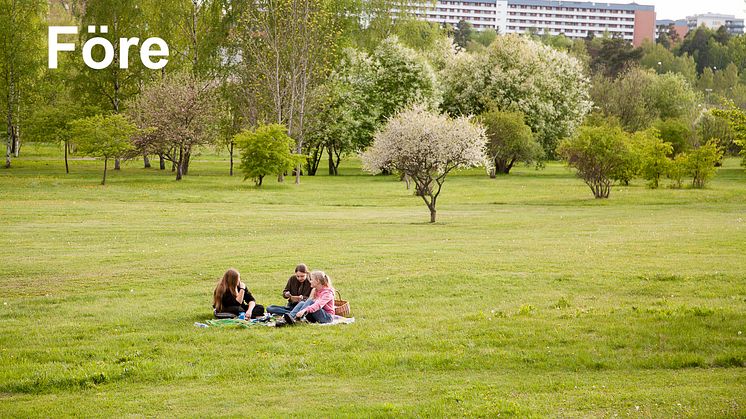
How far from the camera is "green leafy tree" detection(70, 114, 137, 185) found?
54562mm

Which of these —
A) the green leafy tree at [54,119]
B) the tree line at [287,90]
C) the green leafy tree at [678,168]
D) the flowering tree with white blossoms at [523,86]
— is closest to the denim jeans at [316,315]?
the tree line at [287,90]

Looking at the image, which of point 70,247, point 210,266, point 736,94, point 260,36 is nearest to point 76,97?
point 260,36

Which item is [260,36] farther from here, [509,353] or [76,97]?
[509,353]

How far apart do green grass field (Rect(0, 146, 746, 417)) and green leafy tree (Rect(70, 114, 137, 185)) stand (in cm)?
1901

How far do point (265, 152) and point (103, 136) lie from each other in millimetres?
10199

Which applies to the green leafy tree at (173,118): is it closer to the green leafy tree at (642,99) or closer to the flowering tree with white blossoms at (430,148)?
the flowering tree with white blossoms at (430,148)

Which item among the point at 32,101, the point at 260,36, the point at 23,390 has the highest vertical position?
the point at 260,36

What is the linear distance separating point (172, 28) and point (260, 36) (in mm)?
8847

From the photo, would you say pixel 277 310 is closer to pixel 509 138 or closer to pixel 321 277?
pixel 321 277

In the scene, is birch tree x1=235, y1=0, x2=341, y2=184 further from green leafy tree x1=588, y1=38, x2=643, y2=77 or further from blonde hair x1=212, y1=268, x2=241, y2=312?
green leafy tree x1=588, y1=38, x2=643, y2=77

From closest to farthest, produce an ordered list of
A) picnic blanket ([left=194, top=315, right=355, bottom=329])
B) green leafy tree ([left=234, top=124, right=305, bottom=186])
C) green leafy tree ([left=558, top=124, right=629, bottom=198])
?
picnic blanket ([left=194, top=315, right=355, bottom=329]) < green leafy tree ([left=558, top=124, right=629, bottom=198]) < green leafy tree ([left=234, top=124, right=305, bottom=186])

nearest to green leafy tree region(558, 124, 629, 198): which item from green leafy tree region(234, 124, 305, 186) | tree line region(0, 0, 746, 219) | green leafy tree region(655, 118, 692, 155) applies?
tree line region(0, 0, 746, 219)

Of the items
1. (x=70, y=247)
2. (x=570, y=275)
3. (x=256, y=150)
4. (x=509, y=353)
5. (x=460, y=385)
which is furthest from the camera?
(x=256, y=150)

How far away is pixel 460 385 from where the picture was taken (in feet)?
36.0
